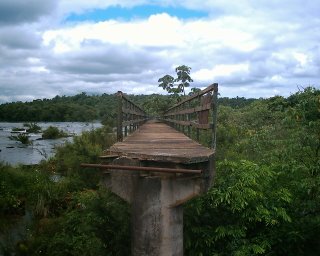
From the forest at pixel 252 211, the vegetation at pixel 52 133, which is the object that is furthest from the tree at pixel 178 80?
the vegetation at pixel 52 133

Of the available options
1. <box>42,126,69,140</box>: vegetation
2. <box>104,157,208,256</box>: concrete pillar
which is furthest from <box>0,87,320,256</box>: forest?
<box>42,126,69,140</box>: vegetation

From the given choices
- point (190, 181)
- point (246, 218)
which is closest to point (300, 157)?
point (246, 218)

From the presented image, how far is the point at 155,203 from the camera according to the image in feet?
17.1

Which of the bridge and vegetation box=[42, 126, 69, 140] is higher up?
the bridge

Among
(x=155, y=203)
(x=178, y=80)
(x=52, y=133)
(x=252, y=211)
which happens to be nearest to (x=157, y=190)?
(x=155, y=203)

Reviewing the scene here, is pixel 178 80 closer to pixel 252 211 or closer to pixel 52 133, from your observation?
pixel 252 211

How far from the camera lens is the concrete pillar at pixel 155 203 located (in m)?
5.22

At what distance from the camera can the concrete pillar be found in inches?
205

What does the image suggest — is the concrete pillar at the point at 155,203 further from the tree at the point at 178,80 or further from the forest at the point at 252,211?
the tree at the point at 178,80

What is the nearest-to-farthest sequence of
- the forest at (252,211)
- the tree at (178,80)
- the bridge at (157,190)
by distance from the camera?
the bridge at (157,190)
the forest at (252,211)
the tree at (178,80)

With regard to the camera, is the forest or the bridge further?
the forest

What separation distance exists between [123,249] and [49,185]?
9.84 meters

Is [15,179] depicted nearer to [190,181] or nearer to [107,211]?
[107,211]

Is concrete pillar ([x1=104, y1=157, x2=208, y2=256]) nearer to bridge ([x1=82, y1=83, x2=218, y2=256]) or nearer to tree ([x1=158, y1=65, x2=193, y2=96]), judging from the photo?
bridge ([x1=82, y1=83, x2=218, y2=256])
